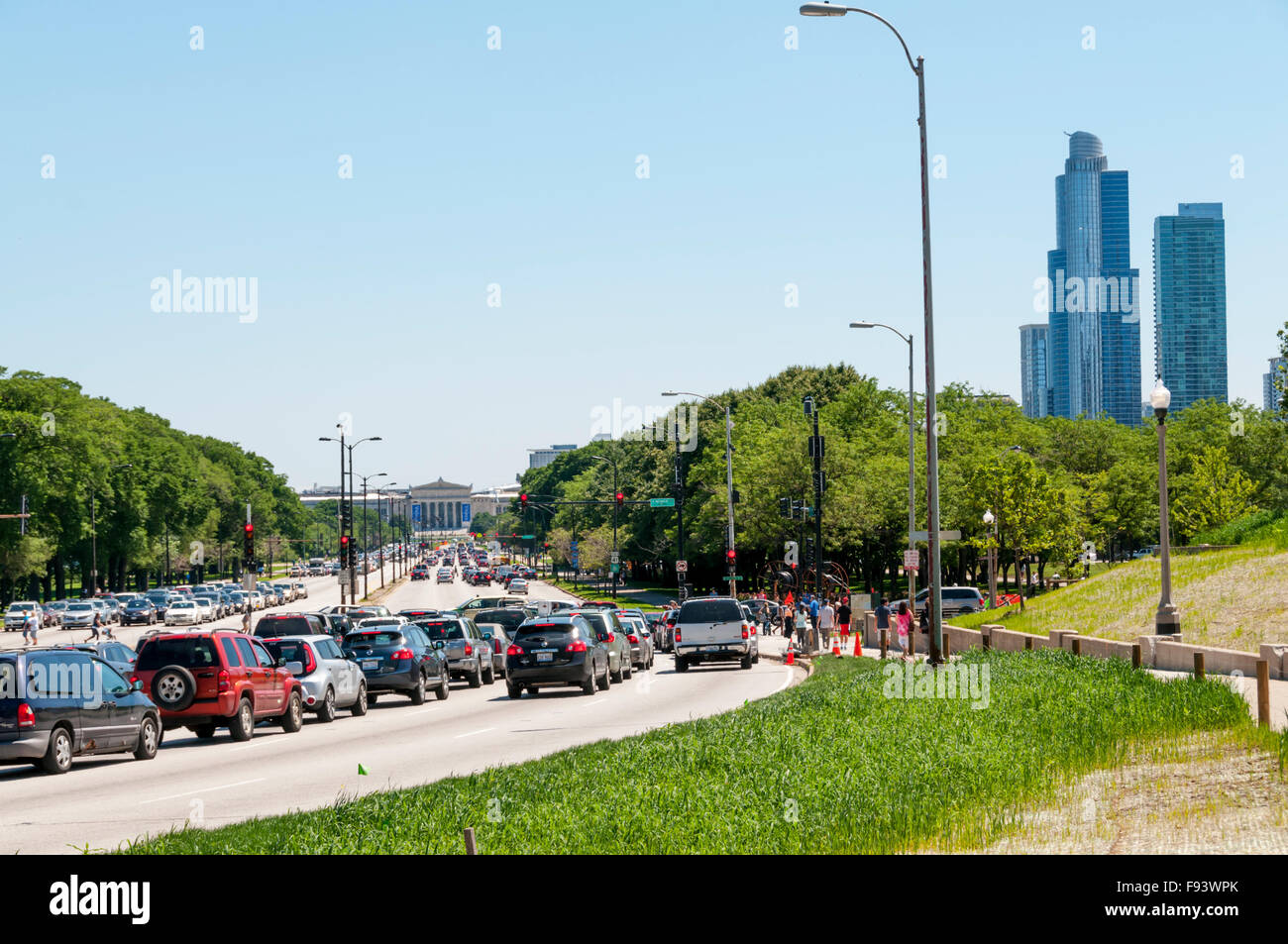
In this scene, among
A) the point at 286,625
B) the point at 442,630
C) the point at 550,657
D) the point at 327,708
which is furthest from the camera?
the point at 286,625

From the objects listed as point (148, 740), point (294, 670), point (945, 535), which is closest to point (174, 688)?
point (148, 740)

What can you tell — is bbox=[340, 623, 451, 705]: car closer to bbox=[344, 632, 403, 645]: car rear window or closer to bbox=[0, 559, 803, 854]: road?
bbox=[344, 632, 403, 645]: car rear window

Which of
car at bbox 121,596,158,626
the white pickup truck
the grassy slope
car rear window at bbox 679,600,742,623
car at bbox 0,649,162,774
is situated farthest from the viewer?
car at bbox 121,596,158,626

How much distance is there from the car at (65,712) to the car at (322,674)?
5.44 metres

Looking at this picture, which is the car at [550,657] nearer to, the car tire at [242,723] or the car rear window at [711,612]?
the car rear window at [711,612]

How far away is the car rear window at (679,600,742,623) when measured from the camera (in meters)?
40.3

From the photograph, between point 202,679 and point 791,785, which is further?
point 202,679

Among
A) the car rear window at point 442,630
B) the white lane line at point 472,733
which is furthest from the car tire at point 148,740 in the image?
the car rear window at point 442,630

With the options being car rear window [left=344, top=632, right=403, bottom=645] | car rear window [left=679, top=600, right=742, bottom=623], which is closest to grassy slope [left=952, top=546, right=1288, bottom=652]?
car rear window [left=679, top=600, right=742, bottom=623]

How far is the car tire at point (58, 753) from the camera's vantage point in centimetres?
1841

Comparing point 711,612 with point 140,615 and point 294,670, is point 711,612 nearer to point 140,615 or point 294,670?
point 294,670

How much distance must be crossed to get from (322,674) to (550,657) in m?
6.54

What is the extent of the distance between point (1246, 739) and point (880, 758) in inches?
171

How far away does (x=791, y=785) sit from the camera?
11570 millimetres
